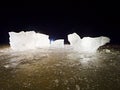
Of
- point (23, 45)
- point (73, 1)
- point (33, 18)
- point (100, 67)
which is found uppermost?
point (73, 1)

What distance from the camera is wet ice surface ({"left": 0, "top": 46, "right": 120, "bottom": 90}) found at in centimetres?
241

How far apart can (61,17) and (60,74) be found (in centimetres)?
Answer: 641

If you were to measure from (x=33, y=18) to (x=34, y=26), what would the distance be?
363 millimetres

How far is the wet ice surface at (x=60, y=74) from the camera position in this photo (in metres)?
2.41

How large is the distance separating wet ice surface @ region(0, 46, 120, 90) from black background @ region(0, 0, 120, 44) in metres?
4.71

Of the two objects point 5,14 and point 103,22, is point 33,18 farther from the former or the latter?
point 103,22

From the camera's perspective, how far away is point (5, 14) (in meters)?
9.33

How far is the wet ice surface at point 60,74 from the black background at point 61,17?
4711 millimetres

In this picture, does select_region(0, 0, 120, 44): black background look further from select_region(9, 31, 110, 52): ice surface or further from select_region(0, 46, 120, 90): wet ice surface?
select_region(0, 46, 120, 90): wet ice surface

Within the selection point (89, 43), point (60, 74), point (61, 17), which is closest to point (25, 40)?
point (89, 43)

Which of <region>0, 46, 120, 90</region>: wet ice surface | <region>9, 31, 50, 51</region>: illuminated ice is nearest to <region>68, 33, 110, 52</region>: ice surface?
<region>9, 31, 50, 51</region>: illuminated ice

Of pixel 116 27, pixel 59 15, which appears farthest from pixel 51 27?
pixel 116 27

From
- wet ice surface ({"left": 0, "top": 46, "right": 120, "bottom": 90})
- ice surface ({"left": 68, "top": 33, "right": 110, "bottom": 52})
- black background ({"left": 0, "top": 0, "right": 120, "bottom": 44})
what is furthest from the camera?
black background ({"left": 0, "top": 0, "right": 120, "bottom": 44})

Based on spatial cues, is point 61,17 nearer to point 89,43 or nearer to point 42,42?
point 42,42
